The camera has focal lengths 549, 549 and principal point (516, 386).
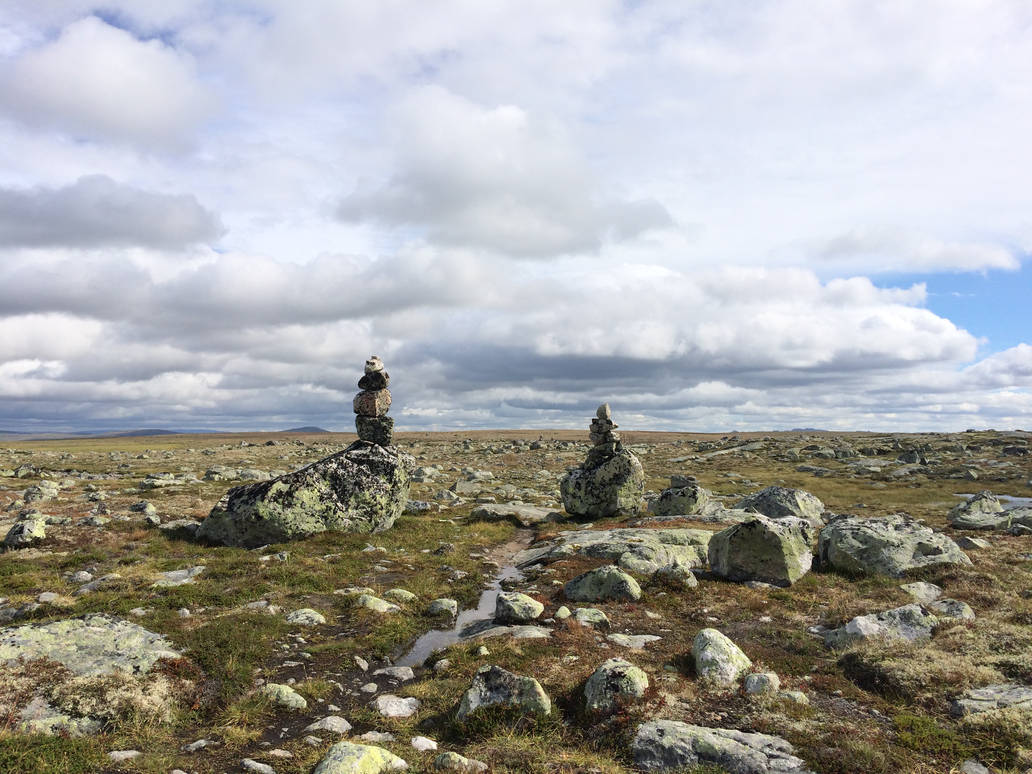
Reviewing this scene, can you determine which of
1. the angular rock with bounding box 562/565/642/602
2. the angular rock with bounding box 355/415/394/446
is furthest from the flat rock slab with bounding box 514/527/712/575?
the angular rock with bounding box 355/415/394/446

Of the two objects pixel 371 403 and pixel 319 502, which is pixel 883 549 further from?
pixel 371 403

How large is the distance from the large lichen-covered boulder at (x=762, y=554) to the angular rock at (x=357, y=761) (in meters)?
16.8

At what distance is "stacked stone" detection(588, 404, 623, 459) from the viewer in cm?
3994

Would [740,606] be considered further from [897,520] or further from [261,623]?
[261,623]

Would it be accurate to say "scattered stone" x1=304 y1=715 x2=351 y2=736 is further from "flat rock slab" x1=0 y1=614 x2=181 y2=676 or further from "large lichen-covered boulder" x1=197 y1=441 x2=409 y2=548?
"large lichen-covered boulder" x1=197 y1=441 x2=409 y2=548

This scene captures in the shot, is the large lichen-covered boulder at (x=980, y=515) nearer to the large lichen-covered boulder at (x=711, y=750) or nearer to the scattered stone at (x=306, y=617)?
the large lichen-covered boulder at (x=711, y=750)

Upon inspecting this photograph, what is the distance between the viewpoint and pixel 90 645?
1261 centimetres

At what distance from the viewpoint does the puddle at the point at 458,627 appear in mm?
15102

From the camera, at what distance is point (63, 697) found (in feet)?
35.0

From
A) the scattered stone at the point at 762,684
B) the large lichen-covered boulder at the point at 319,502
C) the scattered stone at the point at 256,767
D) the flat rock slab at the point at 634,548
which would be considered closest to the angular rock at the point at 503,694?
the scattered stone at the point at 256,767

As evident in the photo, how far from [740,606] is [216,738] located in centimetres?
1599

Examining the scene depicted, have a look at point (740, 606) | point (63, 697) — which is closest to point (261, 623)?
point (63, 697)

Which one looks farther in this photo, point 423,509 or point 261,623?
point 423,509

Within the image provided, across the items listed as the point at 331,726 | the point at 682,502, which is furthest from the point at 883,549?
the point at 331,726
